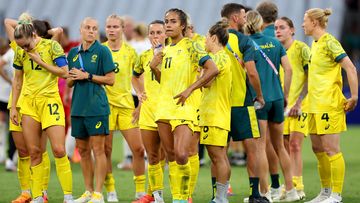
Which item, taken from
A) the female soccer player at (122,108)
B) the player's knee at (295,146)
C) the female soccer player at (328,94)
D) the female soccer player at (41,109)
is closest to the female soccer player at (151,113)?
the female soccer player at (122,108)

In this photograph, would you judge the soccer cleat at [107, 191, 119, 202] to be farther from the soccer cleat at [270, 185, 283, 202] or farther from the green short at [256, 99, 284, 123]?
the green short at [256, 99, 284, 123]

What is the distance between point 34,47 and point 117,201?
2207mm

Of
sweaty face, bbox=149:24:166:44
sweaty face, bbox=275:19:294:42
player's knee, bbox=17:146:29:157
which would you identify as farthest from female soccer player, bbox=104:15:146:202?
sweaty face, bbox=275:19:294:42

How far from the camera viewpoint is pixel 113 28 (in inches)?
496

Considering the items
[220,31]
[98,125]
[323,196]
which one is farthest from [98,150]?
[323,196]

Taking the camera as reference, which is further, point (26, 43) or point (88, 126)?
point (88, 126)

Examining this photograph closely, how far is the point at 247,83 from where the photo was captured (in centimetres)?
1129

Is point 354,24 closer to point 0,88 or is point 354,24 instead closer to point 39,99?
point 0,88

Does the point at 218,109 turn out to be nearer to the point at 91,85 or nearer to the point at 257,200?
the point at 257,200

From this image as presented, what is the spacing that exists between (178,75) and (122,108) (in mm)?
2196

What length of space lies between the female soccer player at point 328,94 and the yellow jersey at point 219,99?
3.87ft

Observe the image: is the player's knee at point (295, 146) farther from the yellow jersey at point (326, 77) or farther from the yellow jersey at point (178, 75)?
the yellow jersey at point (178, 75)

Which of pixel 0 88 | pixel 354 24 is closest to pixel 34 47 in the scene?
pixel 0 88

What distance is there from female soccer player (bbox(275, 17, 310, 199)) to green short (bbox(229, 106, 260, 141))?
1.44 metres
